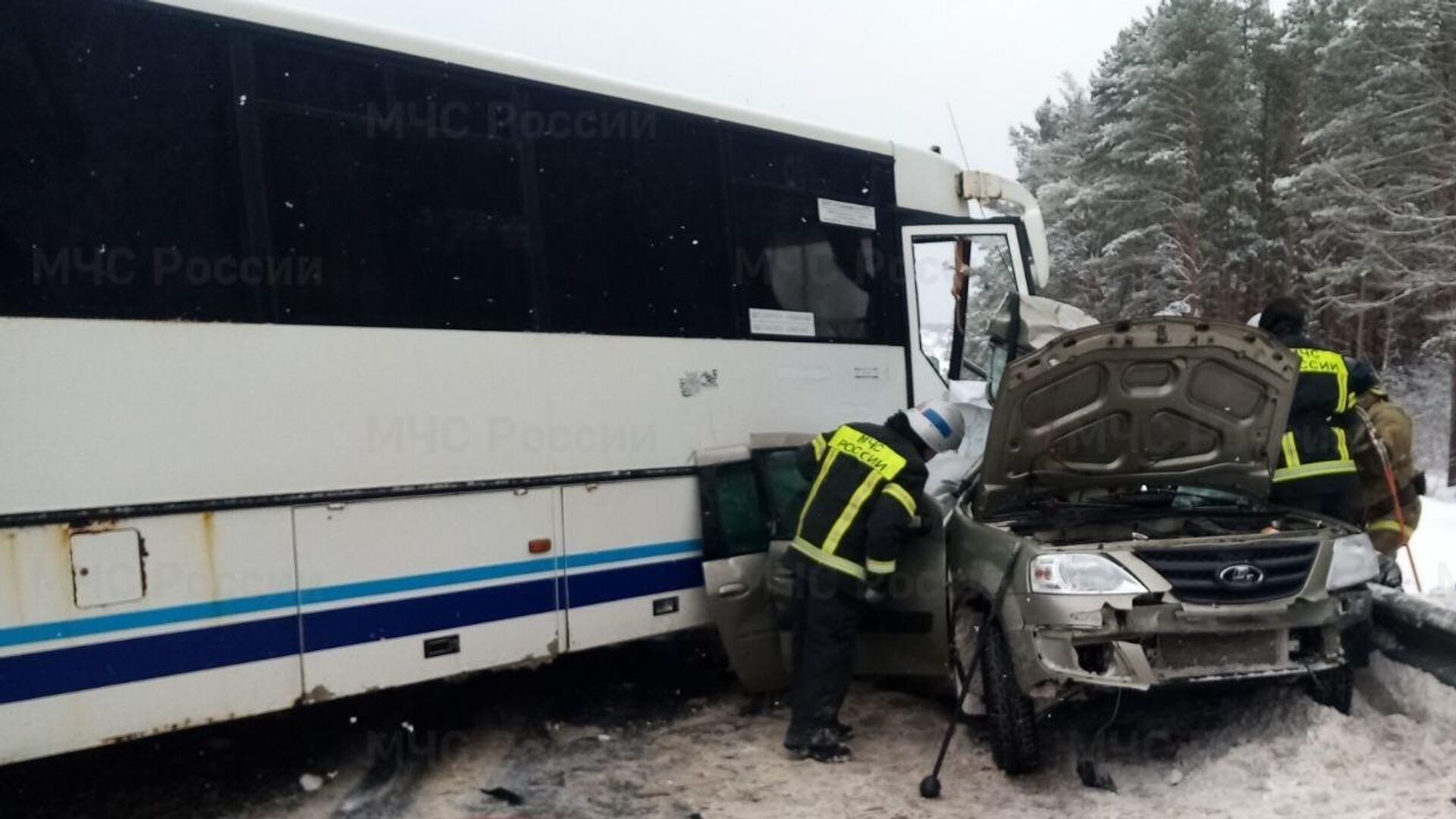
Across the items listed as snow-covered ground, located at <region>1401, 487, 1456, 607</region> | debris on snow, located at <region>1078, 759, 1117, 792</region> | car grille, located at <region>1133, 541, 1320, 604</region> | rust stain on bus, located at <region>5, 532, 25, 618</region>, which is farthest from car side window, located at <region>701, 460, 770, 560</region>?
snow-covered ground, located at <region>1401, 487, 1456, 607</region>

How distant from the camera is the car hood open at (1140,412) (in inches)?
190

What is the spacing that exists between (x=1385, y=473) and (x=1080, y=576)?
3.07m

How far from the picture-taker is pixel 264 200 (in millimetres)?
4277

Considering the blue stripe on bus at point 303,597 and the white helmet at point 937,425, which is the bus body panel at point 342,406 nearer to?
the blue stripe on bus at point 303,597

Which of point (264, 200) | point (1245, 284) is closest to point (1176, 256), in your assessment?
point (1245, 284)

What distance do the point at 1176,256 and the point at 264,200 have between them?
98.9ft

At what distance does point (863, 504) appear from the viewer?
5176 millimetres

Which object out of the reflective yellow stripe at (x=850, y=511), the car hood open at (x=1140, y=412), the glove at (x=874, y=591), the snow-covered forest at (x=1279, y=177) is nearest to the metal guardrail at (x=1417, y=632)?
the car hood open at (x=1140, y=412)

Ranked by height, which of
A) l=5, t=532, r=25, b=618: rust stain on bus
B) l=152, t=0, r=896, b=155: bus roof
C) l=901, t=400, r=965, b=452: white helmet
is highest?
l=152, t=0, r=896, b=155: bus roof

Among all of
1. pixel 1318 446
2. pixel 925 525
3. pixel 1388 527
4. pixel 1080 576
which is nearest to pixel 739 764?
pixel 925 525

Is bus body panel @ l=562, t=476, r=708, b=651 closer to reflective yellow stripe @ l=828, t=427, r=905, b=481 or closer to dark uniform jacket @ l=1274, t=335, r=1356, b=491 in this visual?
reflective yellow stripe @ l=828, t=427, r=905, b=481

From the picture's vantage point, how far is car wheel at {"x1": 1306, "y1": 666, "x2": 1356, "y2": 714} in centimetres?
460

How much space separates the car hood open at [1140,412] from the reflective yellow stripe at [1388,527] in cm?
151

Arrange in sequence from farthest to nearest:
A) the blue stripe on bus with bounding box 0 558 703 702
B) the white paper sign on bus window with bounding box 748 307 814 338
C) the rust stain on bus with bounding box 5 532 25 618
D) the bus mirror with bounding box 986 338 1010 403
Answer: the bus mirror with bounding box 986 338 1010 403 → the white paper sign on bus window with bounding box 748 307 814 338 → the blue stripe on bus with bounding box 0 558 703 702 → the rust stain on bus with bounding box 5 532 25 618
